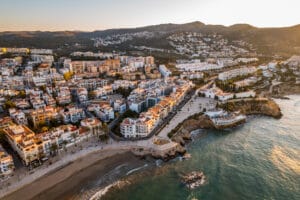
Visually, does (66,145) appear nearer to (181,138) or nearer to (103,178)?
(103,178)

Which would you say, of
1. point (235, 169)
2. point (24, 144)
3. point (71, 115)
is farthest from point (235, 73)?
point (24, 144)

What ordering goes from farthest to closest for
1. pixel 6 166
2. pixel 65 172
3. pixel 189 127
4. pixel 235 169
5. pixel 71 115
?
pixel 71 115
pixel 189 127
pixel 235 169
pixel 65 172
pixel 6 166

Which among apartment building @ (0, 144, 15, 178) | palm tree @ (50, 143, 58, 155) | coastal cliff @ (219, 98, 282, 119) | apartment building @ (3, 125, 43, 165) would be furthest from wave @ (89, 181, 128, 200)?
coastal cliff @ (219, 98, 282, 119)

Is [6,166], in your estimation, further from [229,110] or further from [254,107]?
[254,107]

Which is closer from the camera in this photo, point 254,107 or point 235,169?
point 235,169

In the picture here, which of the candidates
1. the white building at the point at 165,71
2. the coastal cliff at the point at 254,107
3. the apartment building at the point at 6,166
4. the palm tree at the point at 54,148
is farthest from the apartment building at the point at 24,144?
the white building at the point at 165,71

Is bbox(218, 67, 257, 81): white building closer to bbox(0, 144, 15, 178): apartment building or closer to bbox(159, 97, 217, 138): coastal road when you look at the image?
bbox(159, 97, 217, 138): coastal road
